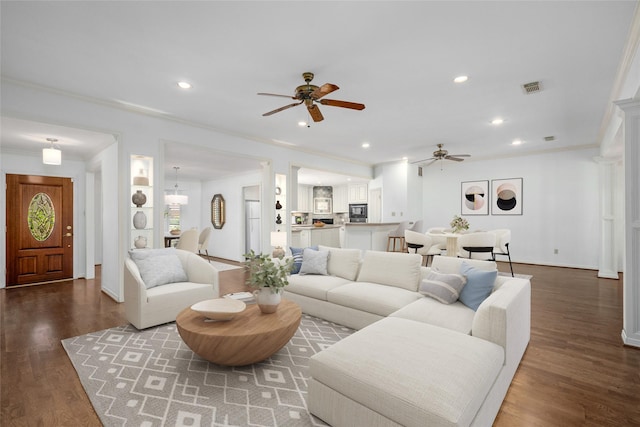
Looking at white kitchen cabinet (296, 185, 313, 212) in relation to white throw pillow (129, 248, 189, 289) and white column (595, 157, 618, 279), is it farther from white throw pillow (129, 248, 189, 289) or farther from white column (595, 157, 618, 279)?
white column (595, 157, 618, 279)

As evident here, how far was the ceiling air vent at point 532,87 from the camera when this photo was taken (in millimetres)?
3453

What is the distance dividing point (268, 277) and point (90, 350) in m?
1.80

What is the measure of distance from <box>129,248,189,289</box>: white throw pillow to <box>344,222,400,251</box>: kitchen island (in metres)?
4.38

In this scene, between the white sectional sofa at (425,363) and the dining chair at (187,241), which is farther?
the dining chair at (187,241)

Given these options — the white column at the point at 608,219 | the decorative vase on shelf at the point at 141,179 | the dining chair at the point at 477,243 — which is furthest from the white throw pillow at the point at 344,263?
the white column at the point at 608,219

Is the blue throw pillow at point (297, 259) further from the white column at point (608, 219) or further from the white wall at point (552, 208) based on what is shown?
the white wall at point (552, 208)

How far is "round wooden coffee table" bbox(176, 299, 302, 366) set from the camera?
218 cm

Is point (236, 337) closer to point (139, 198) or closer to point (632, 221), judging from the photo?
point (139, 198)

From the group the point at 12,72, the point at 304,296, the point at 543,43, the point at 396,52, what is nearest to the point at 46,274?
the point at 12,72

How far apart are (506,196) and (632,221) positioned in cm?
507

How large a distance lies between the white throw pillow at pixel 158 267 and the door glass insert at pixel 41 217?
3.61 metres

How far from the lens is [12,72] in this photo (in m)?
3.17

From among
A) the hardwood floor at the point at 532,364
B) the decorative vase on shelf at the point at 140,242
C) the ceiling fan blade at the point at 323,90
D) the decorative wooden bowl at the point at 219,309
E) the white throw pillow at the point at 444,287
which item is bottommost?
the hardwood floor at the point at 532,364

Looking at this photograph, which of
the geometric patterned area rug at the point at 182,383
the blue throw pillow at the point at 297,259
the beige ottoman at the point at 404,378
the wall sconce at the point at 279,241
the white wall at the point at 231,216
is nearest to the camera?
the beige ottoman at the point at 404,378
